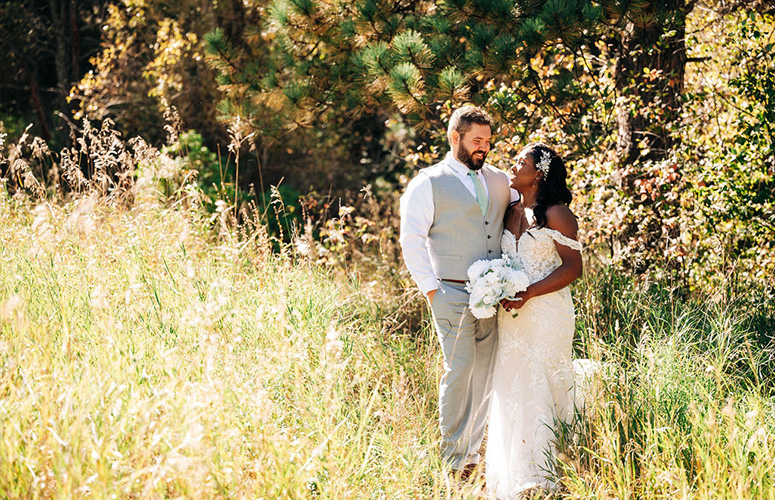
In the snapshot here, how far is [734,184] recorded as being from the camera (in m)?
5.70

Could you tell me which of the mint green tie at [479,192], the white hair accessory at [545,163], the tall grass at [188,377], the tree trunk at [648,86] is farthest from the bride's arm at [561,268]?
the tree trunk at [648,86]

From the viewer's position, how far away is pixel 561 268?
3984 millimetres

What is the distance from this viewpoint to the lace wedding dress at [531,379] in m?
3.97

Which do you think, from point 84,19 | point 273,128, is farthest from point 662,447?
point 84,19

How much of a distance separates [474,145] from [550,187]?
491 mm

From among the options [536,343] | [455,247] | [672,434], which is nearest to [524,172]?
[455,247]

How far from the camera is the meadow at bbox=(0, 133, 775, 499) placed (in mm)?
2818

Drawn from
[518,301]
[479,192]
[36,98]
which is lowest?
[518,301]

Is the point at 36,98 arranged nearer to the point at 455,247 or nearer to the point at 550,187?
the point at 455,247

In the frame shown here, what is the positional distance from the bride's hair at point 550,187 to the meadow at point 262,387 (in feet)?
2.76

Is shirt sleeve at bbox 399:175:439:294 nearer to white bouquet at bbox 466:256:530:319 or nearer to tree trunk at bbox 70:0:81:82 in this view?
white bouquet at bbox 466:256:530:319

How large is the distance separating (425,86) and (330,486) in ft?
10.6

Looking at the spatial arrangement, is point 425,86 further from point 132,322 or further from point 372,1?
point 132,322

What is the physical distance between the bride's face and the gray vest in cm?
19
